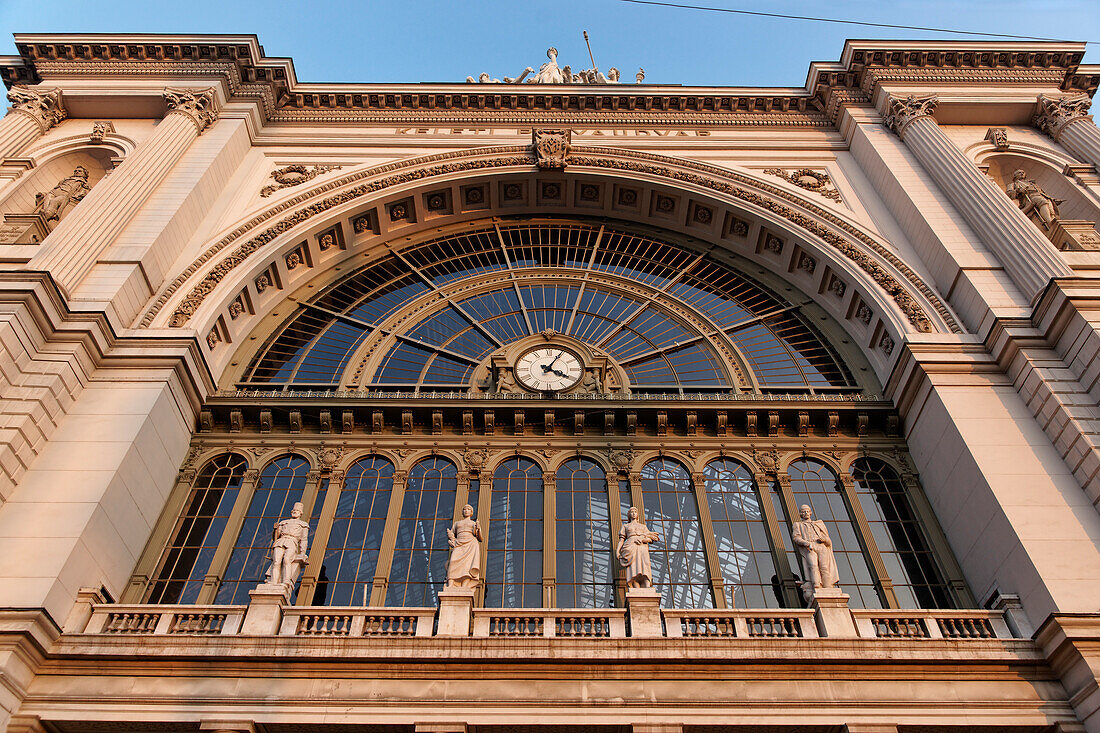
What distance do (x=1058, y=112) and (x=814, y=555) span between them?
1878cm

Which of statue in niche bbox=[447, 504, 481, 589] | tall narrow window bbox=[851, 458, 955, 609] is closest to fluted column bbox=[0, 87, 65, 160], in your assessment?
statue in niche bbox=[447, 504, 481, 589]

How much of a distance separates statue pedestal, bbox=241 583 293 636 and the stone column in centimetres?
2437

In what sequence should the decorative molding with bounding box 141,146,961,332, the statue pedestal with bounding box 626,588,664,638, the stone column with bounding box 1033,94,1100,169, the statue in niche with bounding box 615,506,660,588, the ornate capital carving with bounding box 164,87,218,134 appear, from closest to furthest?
the statue pedestal with bounding box 626,588,664,638, the statue in niche with bounding box 615,506,660,588, the decorative molding with bounding box 141,146,961,332, the stone column with bounding box 1033,94,1100,169, the ornate capital carving with bounding box 164,87,218,134

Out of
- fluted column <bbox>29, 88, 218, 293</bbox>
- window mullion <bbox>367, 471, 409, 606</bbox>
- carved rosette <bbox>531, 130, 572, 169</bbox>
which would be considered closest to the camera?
window mullion <bbox>367, 471, 409, 606</bbox>

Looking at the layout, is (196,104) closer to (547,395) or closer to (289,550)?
(547,395)

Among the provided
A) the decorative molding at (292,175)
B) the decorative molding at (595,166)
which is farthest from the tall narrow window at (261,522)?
the decorative molding at (292,175)

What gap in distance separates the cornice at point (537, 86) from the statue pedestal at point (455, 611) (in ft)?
61.3

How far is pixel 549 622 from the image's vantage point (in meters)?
14.7

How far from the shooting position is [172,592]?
668 inches

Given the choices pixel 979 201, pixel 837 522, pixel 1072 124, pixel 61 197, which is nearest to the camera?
pixel 837 522

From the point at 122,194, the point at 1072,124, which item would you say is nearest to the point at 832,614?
the point at 122,194

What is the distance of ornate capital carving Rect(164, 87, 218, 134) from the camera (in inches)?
1033

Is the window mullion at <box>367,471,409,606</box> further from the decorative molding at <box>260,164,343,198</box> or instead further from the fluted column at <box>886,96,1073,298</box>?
the fluted column at <box>886,96,1073,298</box>

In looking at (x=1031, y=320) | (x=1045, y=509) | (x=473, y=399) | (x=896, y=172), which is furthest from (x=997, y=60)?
(x=473, y=399)
